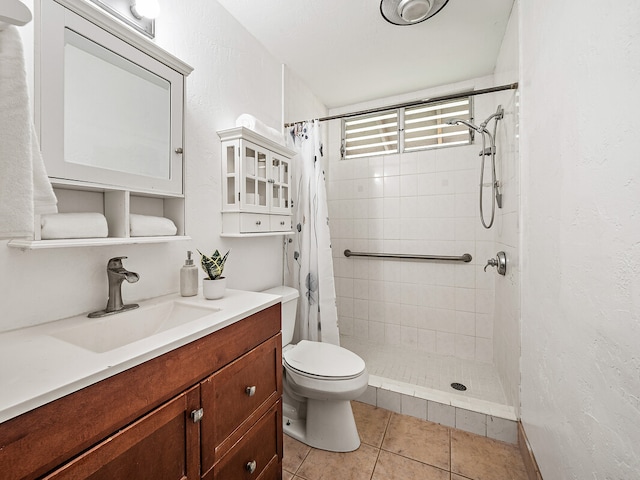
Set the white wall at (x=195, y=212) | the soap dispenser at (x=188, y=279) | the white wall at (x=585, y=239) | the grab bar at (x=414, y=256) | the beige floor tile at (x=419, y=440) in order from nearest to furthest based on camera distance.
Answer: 1. the white wall at (x=585, y=239)
2. the white wall at (x=195, y=212)
3. the soap dispenser at (x=188, y=279)
4. the beige floor tile at (x=419, y=440)
5. the grab bar at (x=414, y=256)

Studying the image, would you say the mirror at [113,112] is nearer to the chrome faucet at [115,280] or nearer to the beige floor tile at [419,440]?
the chrome faucet at [115,280]

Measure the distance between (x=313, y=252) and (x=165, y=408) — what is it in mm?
1337

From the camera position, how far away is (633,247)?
626 mm

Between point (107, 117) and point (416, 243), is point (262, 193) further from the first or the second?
point (416, 243)

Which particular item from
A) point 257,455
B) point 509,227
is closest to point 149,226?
point 257,455

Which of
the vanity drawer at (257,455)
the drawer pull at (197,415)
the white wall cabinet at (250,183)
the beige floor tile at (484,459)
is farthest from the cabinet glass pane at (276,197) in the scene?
the beige floor tile at (484,459)

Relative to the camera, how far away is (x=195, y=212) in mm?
1420

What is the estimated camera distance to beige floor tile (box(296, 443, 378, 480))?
1359 mm

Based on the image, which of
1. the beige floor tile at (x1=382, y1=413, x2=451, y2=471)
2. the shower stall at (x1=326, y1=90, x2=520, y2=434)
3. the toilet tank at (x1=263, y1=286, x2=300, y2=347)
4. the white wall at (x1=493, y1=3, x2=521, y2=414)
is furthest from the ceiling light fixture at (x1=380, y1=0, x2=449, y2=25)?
the beige floor tile at (x1=382, y1=413, x2=451, y2=471)

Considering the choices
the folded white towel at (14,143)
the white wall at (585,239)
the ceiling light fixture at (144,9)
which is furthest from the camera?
the ceiling light fixture at (144,9)

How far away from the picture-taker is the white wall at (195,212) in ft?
2.87

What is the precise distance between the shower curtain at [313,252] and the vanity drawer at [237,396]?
2.48 feet

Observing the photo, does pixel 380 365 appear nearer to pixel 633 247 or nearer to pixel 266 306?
pixel 266 306

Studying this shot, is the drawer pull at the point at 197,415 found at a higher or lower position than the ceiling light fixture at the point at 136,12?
lower
